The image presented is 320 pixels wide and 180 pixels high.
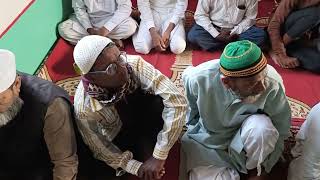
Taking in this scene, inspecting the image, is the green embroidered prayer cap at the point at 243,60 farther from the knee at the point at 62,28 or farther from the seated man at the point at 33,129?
the knee at the point at 62,28

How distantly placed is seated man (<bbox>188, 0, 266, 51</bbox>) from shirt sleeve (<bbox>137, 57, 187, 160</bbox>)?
1.16 metres

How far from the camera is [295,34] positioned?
2520 millimetres

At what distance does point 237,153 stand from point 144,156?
38 cm

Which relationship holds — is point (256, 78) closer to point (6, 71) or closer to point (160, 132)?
point (160, 132)

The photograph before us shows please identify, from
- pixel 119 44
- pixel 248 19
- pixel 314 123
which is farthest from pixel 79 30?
pixel 314 123

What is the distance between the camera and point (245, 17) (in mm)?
2732

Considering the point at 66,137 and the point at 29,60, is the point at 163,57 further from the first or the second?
the point at 66,137

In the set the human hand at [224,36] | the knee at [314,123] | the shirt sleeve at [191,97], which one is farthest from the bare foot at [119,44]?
the knee at [314,123]

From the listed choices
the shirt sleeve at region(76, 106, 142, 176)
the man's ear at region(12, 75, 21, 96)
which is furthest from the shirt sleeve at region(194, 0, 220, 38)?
the man's ear at region(12, 75, 21, 96)

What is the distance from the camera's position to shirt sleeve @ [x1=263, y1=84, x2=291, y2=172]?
1590mm

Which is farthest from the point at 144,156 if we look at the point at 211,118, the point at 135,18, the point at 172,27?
the point at 135,18

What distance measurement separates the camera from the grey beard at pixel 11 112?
139 centimetres

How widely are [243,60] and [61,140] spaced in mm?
724

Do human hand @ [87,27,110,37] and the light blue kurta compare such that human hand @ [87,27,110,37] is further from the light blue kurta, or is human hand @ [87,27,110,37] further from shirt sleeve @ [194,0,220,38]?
the light blue kurta
